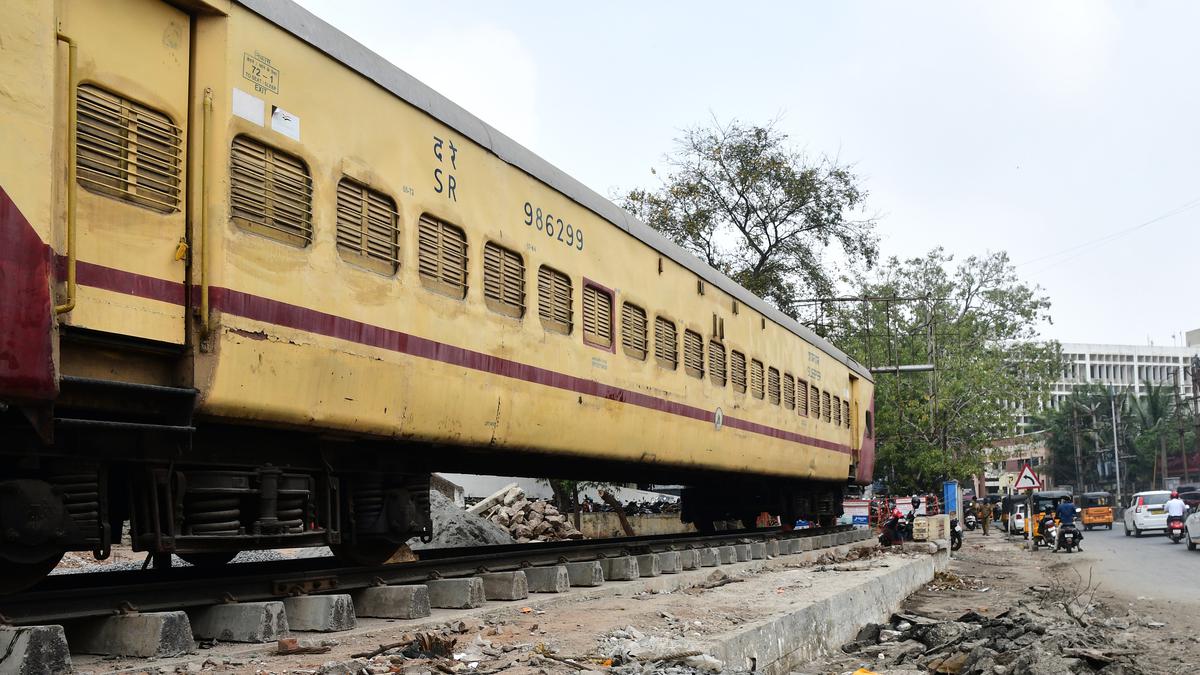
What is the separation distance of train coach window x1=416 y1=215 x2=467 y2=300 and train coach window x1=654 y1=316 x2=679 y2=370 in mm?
4238

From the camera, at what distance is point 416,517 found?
8.48m

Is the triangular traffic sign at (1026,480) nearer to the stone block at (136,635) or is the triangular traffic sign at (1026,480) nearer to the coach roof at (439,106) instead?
the coach roof at (439,106)

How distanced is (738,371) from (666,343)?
2.76 meters

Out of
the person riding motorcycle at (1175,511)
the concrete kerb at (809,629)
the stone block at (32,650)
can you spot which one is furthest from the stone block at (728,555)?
the person riding motorcycle at (1175,511)

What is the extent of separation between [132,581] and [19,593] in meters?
1.50

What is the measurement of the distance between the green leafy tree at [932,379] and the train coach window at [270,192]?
31.6 m

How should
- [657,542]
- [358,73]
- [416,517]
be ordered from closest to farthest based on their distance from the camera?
[358,73] < [416,517] < [657,542]

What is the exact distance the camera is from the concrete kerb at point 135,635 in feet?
18.0

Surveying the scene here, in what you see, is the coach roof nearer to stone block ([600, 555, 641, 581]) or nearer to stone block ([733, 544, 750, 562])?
stone block ([600, 555, 641, 581])

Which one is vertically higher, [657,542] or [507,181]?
[507,181]

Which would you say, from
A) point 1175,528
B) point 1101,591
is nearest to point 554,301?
point 1101,591

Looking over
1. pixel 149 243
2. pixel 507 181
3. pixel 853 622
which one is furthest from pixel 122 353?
pixel 853 622

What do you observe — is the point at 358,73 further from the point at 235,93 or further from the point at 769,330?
the point at 769,330

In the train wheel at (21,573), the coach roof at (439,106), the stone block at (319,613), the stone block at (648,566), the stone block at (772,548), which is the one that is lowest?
the stone block at (772,548)
